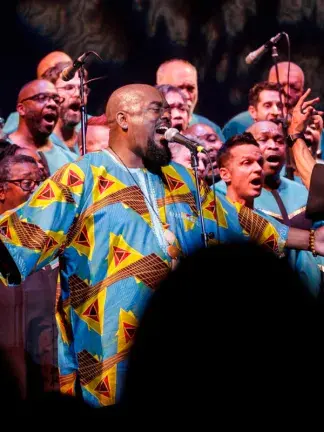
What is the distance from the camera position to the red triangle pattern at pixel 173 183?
3699 millimetres

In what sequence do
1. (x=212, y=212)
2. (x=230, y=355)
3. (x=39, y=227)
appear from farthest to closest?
(x=212, y=212), (x=39, y=227), (x=230, y=355)

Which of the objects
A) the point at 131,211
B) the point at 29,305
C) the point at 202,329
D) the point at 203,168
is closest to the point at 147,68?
the point at 203,168

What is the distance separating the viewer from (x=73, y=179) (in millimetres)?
3395

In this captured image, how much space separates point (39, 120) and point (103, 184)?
2.38 m

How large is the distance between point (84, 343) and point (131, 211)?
56cm

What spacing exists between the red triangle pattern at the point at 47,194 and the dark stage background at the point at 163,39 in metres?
2.66

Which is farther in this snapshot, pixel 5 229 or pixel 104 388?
pixel 104 388

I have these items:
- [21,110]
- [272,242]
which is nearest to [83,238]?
[272,242]

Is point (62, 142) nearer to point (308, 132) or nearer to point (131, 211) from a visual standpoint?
point (308, 132)

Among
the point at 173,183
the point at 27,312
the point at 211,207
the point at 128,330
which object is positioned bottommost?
the point at 27,312

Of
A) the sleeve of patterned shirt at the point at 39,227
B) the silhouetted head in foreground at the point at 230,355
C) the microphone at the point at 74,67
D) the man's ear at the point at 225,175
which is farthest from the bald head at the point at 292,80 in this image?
the silhouetted head in foreground at the point at 230,355

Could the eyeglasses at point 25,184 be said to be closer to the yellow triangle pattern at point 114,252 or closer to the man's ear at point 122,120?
the man's ear at point 122,120

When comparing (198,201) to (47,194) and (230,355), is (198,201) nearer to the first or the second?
(47,194)

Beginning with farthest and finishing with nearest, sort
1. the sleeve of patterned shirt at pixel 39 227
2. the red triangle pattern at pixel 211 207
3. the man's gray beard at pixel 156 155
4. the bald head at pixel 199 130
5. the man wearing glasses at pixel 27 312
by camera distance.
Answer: the bald head at pixel 199 130
the man wearing glasses at pixel 27 312
the red triangle pattern at pixel 211 207
the man's gray beard at pixel 156 155
the sleeve of patterned shirt at pixel 39 227
